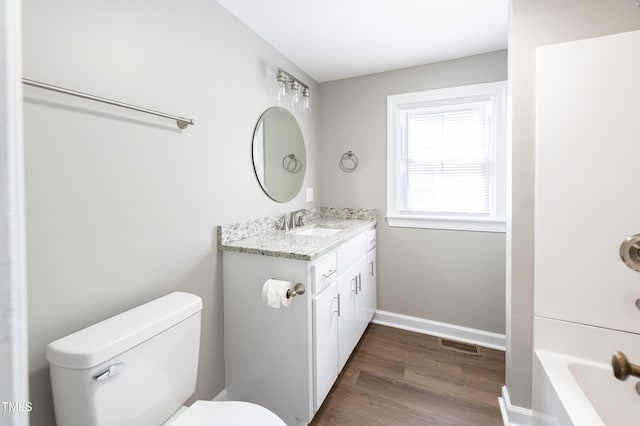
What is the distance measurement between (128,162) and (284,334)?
3.56 feet

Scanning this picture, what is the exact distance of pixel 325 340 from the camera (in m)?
1.59

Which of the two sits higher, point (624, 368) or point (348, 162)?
point (348, 162)

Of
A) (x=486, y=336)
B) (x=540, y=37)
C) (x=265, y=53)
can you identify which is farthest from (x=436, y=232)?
(x=265, y=53)

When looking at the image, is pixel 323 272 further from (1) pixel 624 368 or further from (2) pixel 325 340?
(1) pixel 624 368

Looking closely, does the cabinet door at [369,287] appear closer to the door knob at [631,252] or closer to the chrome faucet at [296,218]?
the chrome faucet at [296,218]

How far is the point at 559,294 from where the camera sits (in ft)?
4.44

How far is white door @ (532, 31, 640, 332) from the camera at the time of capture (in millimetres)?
1214

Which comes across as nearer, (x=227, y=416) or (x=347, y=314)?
(x=227, y=416)

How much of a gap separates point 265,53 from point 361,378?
2.36 m

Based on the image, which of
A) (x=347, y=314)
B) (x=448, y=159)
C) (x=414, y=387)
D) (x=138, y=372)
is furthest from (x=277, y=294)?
(x=448, y=159)

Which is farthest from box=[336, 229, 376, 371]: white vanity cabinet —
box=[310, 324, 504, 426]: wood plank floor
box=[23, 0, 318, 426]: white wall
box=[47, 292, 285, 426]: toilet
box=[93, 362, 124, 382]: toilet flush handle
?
box=[93, 362, 124, 382]: toilet flush handle

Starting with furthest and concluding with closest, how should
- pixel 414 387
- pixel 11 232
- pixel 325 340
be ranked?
pixel 414 387, pixel 325 340, pixel 11 232

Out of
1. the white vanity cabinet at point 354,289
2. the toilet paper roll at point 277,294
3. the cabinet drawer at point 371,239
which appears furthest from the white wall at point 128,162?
the cabinet drawer at point 371,239

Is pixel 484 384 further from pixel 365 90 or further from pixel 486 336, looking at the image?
pixel 365 90
